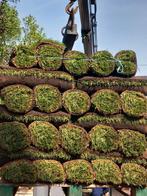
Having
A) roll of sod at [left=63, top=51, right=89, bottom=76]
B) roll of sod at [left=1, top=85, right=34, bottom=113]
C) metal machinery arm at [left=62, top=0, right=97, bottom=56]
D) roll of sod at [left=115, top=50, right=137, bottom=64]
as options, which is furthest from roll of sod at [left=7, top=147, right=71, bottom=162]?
metal machinery arm at [left=62, top=0, right=97, bottom=56]

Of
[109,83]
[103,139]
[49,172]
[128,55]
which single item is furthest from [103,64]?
[49,172]

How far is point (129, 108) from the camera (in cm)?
387

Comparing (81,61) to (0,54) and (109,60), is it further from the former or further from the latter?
(0,54)

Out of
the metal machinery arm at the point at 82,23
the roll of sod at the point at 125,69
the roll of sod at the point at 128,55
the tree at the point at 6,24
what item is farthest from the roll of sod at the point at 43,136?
the tree at the point at 6,24

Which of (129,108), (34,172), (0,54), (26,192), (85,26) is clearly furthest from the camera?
(0,54)

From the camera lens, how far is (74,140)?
375 cm

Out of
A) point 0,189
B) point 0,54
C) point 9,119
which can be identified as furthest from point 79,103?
point 0,54

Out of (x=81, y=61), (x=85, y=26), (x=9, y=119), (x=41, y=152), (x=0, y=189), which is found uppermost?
(x=85, y=26)

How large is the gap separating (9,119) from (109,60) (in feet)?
3.59

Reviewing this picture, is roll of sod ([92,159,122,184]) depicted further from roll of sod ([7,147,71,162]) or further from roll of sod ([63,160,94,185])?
roll of sod ([7,147,71,162])

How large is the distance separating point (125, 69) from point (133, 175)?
3.28 ft

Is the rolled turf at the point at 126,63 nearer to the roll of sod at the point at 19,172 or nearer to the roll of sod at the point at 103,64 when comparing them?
the roll of sod at the point at 103,64

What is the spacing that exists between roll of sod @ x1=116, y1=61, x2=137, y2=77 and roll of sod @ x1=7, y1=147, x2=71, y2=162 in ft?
3.06

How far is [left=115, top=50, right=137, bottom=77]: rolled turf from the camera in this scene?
3.97 metres
